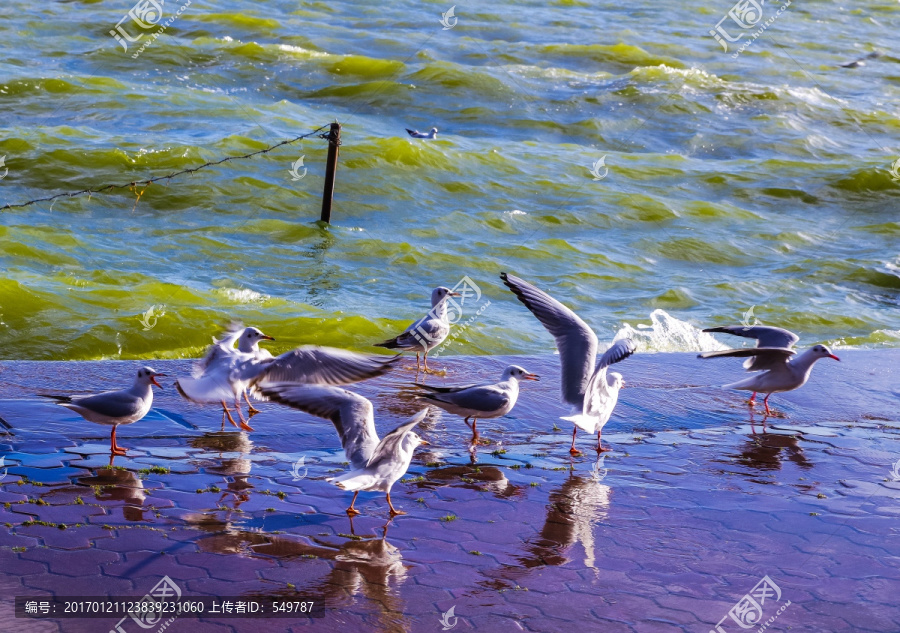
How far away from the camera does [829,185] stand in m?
19.4

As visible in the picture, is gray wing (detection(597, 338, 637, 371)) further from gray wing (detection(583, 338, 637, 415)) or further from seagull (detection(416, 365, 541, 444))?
seagull (detection(416, 365, 541, 444))

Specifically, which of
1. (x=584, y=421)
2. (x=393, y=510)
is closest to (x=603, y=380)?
(x=584, y=421)

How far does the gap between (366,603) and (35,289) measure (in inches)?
305

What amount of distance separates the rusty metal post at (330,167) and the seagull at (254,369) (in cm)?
483

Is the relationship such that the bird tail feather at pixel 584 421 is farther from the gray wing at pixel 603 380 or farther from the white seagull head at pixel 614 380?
the white seagull head at pixel 614 380

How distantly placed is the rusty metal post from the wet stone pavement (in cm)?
491

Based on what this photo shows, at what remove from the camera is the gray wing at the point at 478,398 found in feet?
21.8

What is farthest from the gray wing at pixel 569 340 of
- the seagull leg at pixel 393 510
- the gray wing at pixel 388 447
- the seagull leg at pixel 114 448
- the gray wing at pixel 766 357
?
the seagull leg at pixel 114 448

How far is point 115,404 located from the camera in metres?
6.14

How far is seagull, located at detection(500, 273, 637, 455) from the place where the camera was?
6602 millimetres

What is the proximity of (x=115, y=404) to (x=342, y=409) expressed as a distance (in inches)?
58.6

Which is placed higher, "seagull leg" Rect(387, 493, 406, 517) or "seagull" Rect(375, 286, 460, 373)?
"seagull leg" Rect(387, 493, 406, 517)

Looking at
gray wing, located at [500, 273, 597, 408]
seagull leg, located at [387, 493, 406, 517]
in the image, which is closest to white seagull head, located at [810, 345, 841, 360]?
gray wing, located at [500, 273, 597, 408]

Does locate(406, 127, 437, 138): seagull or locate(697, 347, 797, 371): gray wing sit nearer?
locate(697, 347, 797, 371): gray wing
